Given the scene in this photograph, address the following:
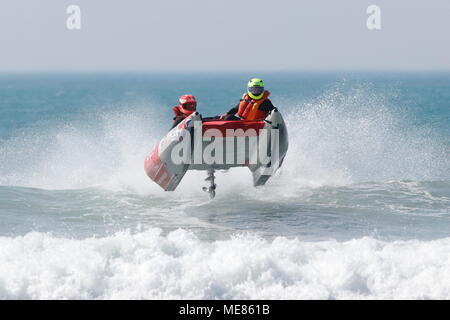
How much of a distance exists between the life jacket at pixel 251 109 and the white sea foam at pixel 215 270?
12.5 ft

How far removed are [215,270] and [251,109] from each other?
4906mm

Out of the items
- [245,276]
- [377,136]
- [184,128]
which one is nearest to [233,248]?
[245,276]

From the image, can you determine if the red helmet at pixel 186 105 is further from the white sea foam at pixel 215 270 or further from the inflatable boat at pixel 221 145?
the white sea foam at pixel 215 270

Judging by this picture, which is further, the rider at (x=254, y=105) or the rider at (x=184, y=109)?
the rider at (x=184, y=109)

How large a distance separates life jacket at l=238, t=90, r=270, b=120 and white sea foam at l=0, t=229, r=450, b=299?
12.5 feet

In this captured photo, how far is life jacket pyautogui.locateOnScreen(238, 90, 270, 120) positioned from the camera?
13.6 m

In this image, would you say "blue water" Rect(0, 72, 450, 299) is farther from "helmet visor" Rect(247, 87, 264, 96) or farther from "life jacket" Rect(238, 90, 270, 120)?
"helmet visor" Rect(247, 87, 264, 96)

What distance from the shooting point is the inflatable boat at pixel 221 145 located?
1306cm

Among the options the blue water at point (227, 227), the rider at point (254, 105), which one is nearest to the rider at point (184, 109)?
the rider at point (254, 105)

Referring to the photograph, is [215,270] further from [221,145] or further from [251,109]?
[251,109]

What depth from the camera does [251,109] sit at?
44.5 feet

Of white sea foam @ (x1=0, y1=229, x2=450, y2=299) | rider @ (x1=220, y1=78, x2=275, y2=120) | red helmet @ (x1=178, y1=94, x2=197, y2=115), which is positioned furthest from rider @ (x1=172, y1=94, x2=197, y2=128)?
white sea foam @ (x1=0, y1=229, x2=450, y2=299)
